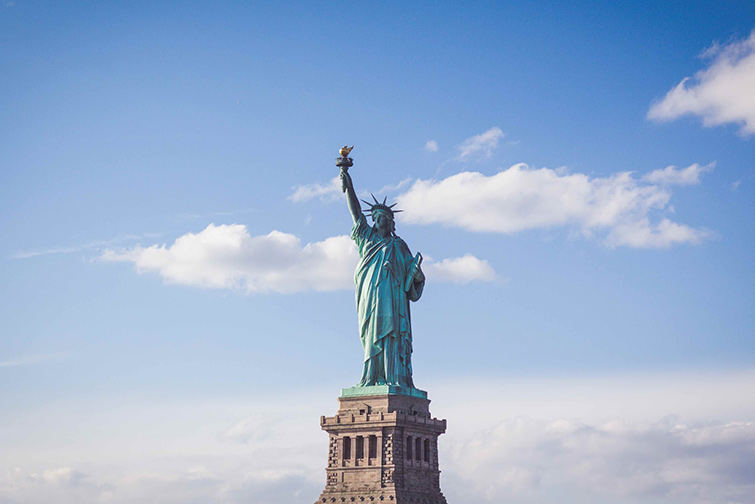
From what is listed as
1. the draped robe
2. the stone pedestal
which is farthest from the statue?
the stone pedestal

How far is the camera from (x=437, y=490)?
197 feet

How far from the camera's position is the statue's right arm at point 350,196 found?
205 ft

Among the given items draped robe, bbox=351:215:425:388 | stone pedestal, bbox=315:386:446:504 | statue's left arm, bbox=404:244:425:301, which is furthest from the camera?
statue's left arm, bbox=404:244:425:301

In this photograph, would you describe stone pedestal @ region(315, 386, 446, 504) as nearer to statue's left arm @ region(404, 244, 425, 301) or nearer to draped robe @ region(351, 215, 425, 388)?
draped robe @ region(351, 215, 425, 388)

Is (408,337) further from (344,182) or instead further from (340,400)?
(344,182)

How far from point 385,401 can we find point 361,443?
241 centimetres

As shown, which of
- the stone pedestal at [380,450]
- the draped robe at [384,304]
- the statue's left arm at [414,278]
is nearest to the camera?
the stone pedestal at [380,450]

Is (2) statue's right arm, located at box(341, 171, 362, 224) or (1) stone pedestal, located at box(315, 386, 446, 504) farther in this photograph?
(2) statue's right arm, located at box(341, 171, 362, 224)

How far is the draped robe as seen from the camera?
59.8m

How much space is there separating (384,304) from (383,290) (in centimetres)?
74

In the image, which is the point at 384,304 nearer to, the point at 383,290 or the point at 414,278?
the point at 383,290

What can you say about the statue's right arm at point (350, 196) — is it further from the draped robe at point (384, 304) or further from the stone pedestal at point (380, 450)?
the stone pedestal at point (380, 450)

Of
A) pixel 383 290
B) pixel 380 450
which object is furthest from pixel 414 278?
pixel 380 450

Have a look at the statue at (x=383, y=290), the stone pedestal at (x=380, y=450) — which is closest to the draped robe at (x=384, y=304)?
the statue at (x=383, y=290)
